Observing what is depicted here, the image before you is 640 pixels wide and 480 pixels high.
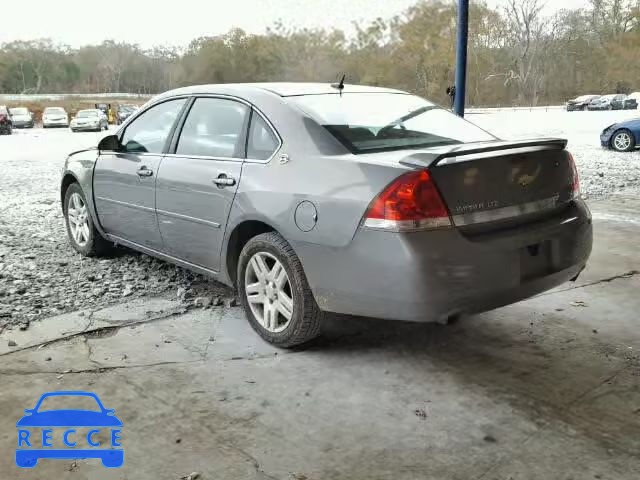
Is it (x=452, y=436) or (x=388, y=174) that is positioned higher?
(x=388, y=174)

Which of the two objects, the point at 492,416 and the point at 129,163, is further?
the point at 129,163

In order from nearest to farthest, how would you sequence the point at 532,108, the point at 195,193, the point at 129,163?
the point at 195,193
the point at 129,163
the point at 532,108

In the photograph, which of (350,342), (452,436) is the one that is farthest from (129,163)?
(452,436)

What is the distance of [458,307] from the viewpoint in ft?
10.1

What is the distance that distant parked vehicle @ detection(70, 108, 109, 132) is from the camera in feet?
104

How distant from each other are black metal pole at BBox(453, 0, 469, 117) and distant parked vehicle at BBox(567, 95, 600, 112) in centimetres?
3563

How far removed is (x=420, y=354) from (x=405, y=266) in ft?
2.76

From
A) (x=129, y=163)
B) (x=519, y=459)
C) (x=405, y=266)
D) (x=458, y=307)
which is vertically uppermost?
(x=129, y=163)

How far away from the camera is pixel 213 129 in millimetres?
4203

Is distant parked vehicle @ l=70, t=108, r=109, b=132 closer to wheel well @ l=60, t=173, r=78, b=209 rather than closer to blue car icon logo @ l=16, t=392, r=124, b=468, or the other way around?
wheel well @ l=60, t=173, r=78, b=209

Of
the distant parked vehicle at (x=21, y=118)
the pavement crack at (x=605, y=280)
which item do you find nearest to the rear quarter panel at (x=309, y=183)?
the pavement crack at (x=605, y=280)

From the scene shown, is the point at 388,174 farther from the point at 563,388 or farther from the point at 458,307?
the point at 563,388

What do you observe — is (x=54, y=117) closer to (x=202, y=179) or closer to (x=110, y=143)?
(x=110, y=143)

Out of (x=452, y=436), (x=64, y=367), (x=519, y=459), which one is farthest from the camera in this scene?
(x=64, y=367)
